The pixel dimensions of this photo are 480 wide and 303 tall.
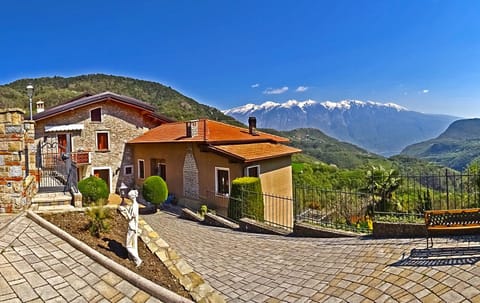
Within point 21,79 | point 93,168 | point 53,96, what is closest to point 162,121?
point 93,168

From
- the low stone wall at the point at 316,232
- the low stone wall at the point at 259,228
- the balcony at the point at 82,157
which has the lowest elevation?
the low stone wall at the point at 259,228

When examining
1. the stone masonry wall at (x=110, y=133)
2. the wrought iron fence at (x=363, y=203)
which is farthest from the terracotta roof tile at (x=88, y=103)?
the wrought iron fence at (x=363, y=203)

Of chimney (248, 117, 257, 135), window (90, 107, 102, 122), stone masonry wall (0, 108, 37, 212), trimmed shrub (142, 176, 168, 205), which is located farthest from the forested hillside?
stone masonry wall (0, 108, 37, 212)

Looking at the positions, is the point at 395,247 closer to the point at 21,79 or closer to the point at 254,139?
the point at 254,139

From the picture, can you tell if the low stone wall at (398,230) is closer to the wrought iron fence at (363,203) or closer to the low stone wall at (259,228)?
the wrought iron fence at (363,203)

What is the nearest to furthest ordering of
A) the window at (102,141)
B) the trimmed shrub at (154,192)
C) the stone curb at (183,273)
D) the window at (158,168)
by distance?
1. the stone curb at (183,273)
2. the trimmed shrub at (154,192)
3. the window at (158,168)
4. the window at (102,141)

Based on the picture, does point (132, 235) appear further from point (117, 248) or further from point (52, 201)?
point (52, 201)

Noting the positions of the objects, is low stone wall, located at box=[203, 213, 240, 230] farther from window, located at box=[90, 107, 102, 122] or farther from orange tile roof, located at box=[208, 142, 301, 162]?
window, located at box=[90, 107, 102, 122]

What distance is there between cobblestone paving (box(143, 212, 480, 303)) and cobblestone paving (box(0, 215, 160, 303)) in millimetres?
2074

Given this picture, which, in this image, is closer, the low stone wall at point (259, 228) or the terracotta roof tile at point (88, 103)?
the low stone wall at point (259, 228)

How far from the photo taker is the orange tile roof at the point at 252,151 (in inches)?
594

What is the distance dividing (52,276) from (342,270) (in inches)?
184

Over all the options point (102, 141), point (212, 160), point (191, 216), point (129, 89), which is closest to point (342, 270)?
point (191, 216)

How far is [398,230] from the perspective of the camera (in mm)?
7527
